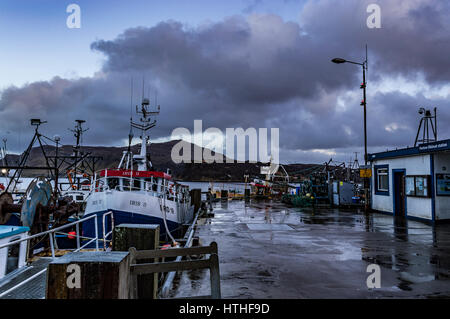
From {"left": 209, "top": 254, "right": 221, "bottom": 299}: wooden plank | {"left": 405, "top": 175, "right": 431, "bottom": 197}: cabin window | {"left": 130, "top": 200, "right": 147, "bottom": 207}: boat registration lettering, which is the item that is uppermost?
{"left": 405, "top": 175, "right": 431, "bottom": 197}: cabin window

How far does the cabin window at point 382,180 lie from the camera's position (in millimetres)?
18333

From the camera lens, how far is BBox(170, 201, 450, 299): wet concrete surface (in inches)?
224

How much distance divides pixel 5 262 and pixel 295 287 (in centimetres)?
567

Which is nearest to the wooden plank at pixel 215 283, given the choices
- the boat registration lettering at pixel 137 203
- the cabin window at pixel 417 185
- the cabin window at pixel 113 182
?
the boat registration lettering at pixel 137 203

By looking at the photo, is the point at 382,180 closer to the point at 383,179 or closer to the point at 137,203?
the point at 383,179

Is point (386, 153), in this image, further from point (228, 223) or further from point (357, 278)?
point (357, 278)

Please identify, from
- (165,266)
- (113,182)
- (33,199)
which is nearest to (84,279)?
(165,266)

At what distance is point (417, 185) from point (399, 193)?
6.98ft

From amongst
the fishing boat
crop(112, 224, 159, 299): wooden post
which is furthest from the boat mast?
crop(112, 224, 159, 299): wooden post

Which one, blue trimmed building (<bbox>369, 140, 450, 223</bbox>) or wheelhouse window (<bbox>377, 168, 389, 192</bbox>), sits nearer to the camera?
blue trimmed building (<bbox>369, 140, 450, 223</bbox>)

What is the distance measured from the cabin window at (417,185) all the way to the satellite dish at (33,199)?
52.8 feet

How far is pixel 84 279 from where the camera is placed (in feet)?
9.16

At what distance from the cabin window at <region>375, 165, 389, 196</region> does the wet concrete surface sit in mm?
5362

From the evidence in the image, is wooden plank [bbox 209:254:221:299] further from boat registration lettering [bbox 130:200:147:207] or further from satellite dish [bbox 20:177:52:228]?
boat registration lettering [bbox 130:200:147:207]
